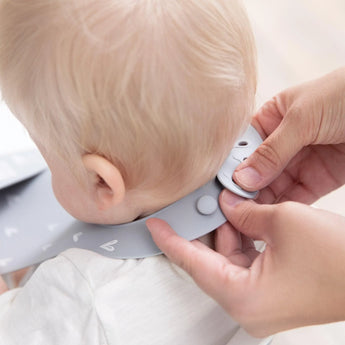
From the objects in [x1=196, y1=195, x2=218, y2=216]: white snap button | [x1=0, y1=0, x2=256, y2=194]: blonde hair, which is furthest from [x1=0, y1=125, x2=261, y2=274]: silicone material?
[x1=0, y1=0, x2=256, y2=194]: blonde hair

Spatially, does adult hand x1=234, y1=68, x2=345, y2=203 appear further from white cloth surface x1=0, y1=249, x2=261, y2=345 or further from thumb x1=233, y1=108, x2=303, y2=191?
white cloth surface x1=0, y1=249, x2=261, y2=345

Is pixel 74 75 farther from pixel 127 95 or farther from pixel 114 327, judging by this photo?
pixel 114 327

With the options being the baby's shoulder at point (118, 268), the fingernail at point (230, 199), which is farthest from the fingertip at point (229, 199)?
the baby's shoulder at point (118, 268)

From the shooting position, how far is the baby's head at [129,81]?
0.48m

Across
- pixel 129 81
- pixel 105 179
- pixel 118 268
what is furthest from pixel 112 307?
pixel 129 81

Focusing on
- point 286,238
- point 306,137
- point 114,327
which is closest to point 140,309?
point 114,327

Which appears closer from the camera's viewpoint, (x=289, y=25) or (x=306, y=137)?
(x=306, y=137)

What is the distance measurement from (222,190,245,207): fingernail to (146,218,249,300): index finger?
0.22 ft

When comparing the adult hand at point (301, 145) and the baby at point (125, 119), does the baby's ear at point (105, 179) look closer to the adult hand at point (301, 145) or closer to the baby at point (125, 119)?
the baby at point (125, 119)

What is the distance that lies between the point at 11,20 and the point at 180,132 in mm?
200

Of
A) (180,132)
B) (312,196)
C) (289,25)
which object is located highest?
(180,132)

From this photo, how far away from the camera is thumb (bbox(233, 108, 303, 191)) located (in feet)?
2.19

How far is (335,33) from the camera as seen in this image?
53.7 inches

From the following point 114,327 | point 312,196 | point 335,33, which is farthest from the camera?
point 335,33
